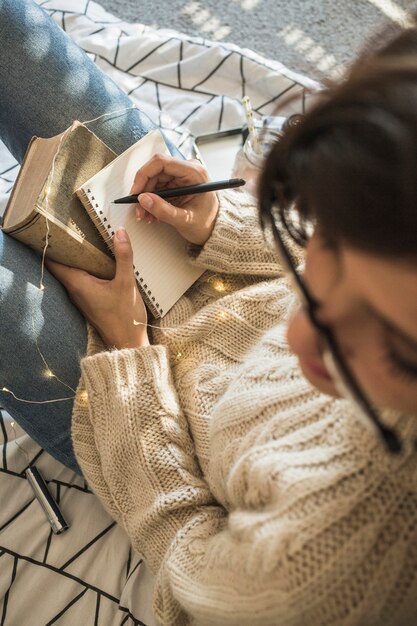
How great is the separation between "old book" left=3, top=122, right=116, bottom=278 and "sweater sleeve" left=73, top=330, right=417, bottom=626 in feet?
0.51

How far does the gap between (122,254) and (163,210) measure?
0.08 metres

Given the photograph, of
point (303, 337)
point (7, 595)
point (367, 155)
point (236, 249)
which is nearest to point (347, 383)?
point (303, 337)

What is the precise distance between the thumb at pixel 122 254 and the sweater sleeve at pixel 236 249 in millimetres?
100

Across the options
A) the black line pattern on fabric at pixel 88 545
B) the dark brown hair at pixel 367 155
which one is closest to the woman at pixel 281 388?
the dark brown hair at pixel 367 155

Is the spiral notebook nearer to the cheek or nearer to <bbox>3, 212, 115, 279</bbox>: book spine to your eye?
<bbox>3, 212, 115, 279</bbox>: book spine

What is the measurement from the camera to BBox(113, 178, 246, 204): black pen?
74 cm

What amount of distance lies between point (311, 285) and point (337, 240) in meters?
0.04

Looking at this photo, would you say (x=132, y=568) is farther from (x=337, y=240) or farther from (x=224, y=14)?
(x=224, y=14)

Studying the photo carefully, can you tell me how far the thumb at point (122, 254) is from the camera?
2.44 ft

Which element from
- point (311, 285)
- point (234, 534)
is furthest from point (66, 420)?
point (311, 285)

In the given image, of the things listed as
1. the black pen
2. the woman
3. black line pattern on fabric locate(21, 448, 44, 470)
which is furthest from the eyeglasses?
black line pattern on fabric locate(21, 448, 44, 470)

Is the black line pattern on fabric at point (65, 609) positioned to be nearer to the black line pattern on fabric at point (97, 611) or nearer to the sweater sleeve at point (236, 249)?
the black line pattern on fabric at point (97, 611)

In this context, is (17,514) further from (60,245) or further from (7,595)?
(60,245)

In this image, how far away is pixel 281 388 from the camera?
0.58 m
